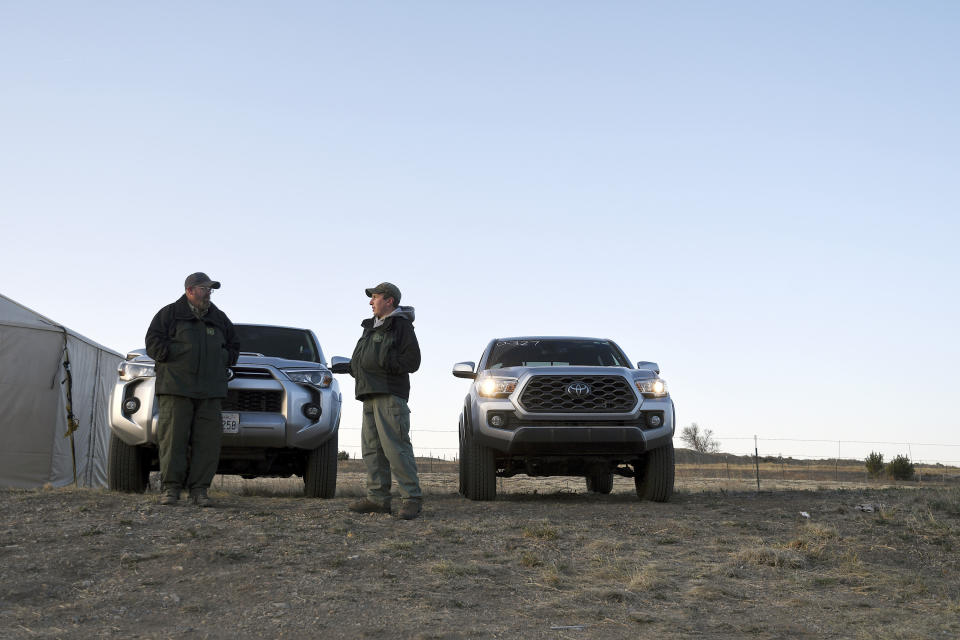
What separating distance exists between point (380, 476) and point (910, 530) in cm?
435

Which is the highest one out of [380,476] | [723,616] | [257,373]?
[257,373]

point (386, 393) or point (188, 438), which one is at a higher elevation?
point (386, 393)

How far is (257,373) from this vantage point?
8398 millimetres

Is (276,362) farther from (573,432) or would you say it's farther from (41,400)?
(41,400)

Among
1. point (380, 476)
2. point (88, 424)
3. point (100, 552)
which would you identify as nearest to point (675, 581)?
point (380, 476)

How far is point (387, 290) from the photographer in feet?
23.7

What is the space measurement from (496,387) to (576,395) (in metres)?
0.80

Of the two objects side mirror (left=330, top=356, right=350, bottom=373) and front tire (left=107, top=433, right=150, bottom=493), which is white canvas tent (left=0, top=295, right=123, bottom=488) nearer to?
front tire (left=107, top=433, right=150, bottom=493)

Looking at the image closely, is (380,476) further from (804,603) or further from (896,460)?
(896,460)

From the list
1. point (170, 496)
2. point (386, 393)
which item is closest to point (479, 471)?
point (386, 393)

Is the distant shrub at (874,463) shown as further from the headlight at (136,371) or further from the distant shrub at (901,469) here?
the headlight at (136,371)

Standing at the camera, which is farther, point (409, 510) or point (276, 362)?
point (276, 362)

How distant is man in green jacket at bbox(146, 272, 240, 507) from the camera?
7.28 metres

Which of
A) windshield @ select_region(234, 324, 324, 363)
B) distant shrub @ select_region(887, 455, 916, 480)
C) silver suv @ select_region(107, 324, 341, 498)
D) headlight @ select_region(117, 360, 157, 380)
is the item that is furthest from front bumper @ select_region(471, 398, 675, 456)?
distant shrub @ select_region(887, 455, 916, 480)
